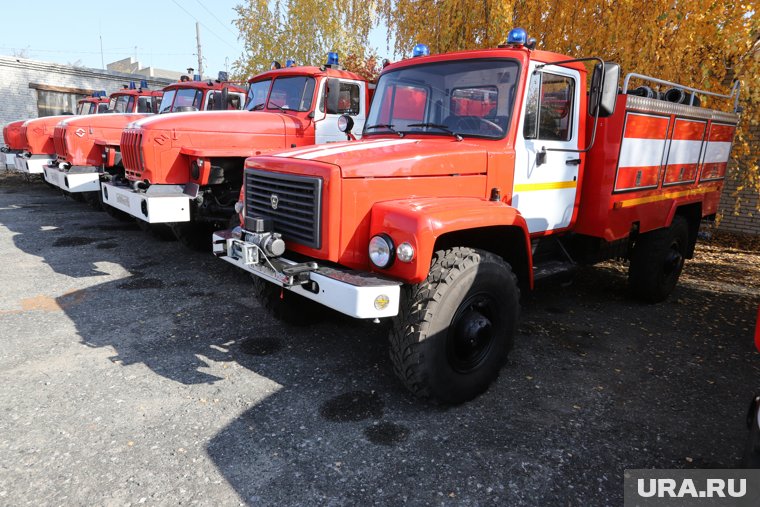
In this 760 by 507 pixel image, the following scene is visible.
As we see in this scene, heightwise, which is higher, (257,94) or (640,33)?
(640,33)

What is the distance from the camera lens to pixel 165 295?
5352mm

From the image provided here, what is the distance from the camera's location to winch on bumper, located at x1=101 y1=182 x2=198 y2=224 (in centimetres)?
542

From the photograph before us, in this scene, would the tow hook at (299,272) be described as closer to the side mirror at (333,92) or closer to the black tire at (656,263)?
the side mirror at (333,92)

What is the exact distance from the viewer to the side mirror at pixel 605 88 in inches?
139

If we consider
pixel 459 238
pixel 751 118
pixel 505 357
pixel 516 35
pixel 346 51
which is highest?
pixel 346 51

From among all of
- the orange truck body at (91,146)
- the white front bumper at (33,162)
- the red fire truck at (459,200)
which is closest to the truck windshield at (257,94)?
the orange truck body at (91,146)

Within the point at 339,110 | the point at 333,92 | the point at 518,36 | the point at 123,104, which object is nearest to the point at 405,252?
the point at 518,36

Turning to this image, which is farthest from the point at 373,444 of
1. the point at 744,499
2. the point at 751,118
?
the point at 751,118

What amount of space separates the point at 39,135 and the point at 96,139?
2.72 meters

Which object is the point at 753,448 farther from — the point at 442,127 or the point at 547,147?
the point at 442,127

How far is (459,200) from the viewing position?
131 inches

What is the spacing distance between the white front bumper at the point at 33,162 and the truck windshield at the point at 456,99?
844 cm

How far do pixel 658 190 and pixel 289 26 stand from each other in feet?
45.5

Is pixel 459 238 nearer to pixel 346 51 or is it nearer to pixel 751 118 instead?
pixel 751 118
